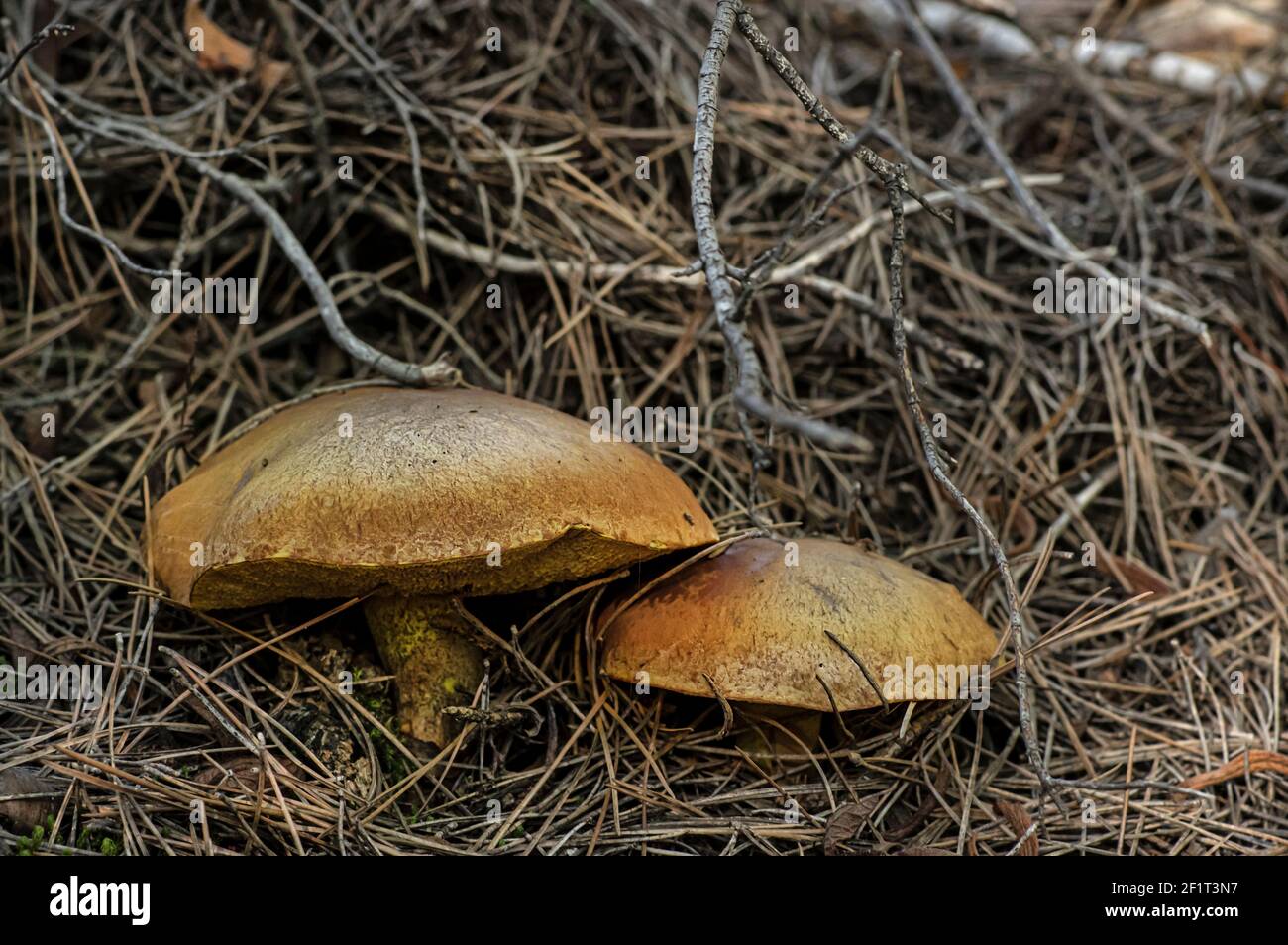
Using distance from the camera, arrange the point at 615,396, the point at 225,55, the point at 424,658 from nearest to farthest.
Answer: the point at 424,658 < the point at 615,396 < the point at 225,55

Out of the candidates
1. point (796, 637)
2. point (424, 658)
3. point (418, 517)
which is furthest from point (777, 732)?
point (418, 517)

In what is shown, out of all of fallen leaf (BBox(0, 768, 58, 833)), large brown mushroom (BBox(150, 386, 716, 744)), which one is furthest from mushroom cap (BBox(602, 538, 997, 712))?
fallen leaf (BBox(0, 768, 58, 833))

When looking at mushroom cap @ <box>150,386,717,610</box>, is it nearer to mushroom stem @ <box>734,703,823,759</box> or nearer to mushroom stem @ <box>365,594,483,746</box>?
mushroom stem @ <box>365,594,483,746</box>

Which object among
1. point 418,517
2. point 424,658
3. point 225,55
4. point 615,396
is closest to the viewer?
point 418,517

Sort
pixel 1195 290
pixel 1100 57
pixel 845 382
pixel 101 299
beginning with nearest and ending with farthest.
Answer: pixel 101 299 < pixel 845 382 < pixel 1195 290 < pixel 1100 57

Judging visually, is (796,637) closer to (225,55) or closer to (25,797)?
(25,797)
